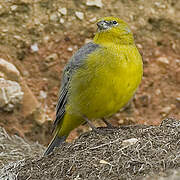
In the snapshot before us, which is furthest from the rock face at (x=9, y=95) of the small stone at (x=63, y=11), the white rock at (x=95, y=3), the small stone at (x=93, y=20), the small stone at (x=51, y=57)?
the white rock at (x=95, y=3)

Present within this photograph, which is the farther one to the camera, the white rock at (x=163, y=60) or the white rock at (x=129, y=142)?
the white rock at (x=163, y=60)

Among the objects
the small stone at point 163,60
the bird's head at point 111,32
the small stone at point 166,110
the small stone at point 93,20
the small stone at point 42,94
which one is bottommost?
the small stone at point 166,110

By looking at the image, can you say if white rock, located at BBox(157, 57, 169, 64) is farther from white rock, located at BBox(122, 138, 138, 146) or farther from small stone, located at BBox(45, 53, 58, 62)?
white rock, located at BBox(122, 138, 138, 146)

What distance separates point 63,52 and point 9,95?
4.45 ft

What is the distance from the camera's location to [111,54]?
570 centimetres

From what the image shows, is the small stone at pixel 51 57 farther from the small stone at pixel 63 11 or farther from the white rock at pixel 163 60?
the white rock at pixel 163 60

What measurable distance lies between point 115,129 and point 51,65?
102 inches

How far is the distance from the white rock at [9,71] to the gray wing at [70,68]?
58.8 inches

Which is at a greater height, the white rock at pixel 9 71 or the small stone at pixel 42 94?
the white rock at pixel 9 71

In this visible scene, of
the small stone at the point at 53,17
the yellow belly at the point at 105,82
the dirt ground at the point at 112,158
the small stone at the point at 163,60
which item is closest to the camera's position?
the dirt ground at the point at 112,158

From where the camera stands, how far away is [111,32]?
19.5ft

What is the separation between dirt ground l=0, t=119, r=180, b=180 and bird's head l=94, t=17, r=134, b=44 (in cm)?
105

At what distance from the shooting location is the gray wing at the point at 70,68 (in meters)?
5.82

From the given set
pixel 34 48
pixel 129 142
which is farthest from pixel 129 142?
pixel 34 48
